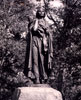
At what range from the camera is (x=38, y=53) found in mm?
10070

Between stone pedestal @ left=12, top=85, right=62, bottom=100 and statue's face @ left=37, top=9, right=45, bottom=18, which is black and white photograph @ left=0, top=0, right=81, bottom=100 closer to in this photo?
statue's face @ left=37, top=9, right=45, bottom=18

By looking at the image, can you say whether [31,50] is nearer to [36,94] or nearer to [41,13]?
[41,13]

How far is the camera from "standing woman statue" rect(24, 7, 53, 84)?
9.95 metres

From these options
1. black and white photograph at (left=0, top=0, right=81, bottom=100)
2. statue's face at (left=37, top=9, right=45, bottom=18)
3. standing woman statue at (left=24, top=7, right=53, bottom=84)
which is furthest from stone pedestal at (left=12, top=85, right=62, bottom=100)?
black and white photograph at (left=0, top=0, right=81, bottom=100)

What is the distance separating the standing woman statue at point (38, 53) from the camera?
9945 mm

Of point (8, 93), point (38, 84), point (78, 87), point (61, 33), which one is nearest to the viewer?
point (38, 84)

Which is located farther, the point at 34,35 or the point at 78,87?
the point at 78,87

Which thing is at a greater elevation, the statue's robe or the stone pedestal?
the statue's robe

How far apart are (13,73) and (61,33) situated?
208 inches

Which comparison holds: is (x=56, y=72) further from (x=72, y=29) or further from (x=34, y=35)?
(x=34, y=35)

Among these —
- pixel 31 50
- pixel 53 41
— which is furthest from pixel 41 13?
pixel 53 41

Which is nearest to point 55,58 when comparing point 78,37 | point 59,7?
point 78,37

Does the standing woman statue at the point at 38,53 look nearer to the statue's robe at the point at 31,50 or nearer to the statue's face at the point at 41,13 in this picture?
the statue's robe at the point at 31,50

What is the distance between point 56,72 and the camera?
25.6 metres
